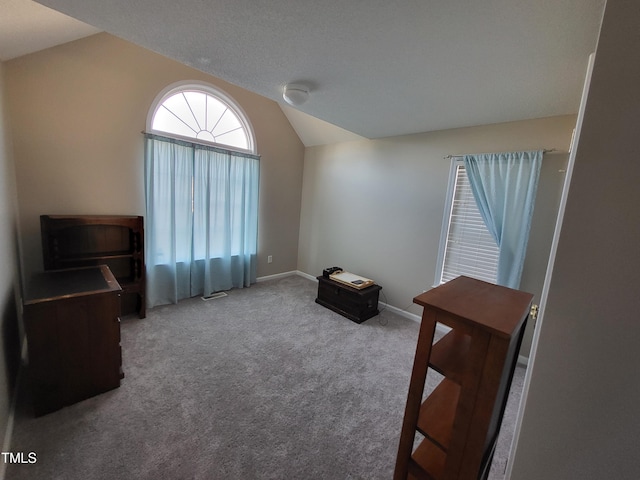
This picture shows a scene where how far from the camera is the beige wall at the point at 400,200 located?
2264mm

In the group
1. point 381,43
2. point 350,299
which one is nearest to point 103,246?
point 350,299

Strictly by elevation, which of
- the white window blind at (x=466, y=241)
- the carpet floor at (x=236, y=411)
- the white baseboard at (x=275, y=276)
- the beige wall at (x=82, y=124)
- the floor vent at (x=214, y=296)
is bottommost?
the carpet floor at (x=236, y=411)

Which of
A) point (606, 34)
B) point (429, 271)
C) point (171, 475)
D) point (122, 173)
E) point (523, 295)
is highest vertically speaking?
point (606, 34)

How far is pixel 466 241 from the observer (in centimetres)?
272

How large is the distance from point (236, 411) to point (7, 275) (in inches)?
70.1

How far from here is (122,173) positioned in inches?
103

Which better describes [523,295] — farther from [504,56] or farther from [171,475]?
[171,475]

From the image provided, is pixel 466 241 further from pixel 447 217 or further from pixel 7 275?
pixel 7 275

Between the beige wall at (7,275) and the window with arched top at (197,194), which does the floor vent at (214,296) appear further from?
the beige wall at (7,275)

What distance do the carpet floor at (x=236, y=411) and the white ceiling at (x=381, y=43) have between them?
227 cm

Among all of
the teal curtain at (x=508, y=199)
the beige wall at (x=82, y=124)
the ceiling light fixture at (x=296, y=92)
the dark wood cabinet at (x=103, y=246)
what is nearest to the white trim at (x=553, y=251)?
the ceiling light fixture at (x=296, y=92)

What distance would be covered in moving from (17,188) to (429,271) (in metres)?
4.08

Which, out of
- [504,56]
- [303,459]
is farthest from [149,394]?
[504,56]

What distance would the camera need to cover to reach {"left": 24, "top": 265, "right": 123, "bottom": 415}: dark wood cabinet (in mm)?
1489
